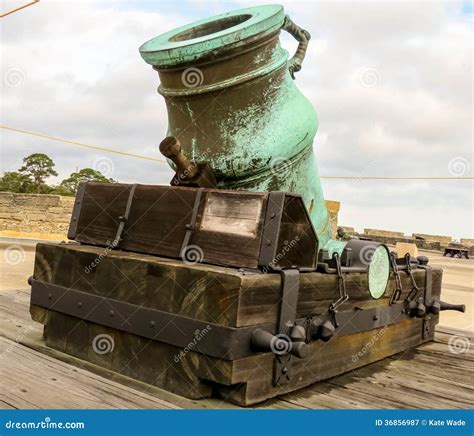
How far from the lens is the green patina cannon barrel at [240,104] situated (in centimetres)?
266

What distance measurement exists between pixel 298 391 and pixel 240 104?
54.9 inches

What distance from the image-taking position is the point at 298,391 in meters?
2.35

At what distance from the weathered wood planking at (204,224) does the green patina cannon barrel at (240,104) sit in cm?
40

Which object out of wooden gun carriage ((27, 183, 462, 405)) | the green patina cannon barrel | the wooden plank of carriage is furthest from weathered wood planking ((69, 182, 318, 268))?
the wooden plank of carriage

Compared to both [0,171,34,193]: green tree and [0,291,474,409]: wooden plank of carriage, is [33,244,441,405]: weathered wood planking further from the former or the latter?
[0,171,34,193]: green tree

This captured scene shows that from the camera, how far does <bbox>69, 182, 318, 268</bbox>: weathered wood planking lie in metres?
2.19

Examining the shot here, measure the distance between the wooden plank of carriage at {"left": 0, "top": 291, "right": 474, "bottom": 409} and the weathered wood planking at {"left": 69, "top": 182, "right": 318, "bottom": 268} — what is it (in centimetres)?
56

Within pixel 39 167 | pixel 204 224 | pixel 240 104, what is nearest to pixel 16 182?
pixel 39 167

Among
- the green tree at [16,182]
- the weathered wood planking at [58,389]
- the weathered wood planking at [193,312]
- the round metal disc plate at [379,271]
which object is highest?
the green tree at [16,182]

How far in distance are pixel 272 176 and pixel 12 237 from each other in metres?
15.9

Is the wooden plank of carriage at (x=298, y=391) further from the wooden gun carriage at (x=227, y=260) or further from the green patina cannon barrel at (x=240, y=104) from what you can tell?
the green patina cannon barrel at (x=240, y=104)

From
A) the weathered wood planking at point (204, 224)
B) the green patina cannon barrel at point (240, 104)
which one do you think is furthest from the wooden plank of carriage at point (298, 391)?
the green patina cannon barrel at point (240, 104)

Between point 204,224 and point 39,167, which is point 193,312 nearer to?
point 204,224

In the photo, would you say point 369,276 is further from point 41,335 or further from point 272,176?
point 41,335
